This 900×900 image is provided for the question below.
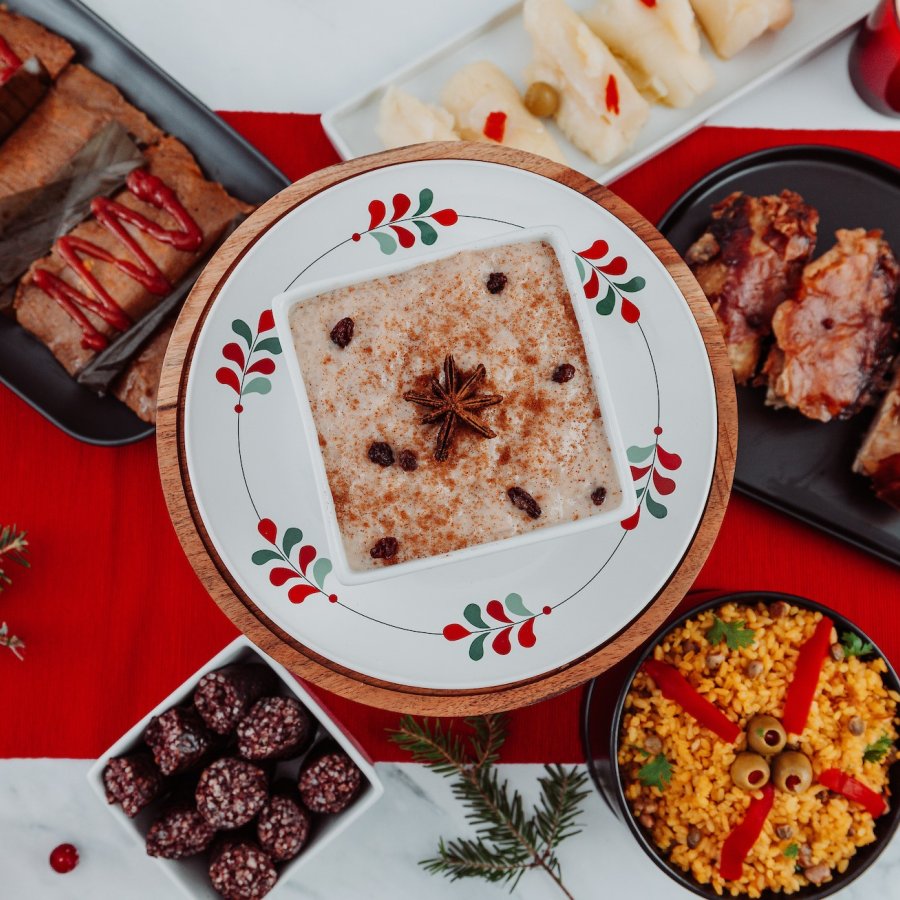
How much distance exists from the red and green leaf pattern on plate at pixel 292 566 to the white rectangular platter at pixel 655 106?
132cm

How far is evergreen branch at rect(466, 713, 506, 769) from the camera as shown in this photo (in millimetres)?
2475

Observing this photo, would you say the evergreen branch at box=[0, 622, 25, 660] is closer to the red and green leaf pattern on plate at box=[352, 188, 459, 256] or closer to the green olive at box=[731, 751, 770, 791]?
the red and green leaf pattern on plate at box=[352, 188, 459, 256]

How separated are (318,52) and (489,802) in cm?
240

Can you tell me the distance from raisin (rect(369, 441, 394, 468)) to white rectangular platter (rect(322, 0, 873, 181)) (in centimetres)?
132

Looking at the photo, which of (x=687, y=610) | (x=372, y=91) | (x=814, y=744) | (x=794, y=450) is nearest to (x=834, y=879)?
(x=814, y=744)

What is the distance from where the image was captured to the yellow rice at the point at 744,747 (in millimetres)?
2359

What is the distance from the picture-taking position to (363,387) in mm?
1698

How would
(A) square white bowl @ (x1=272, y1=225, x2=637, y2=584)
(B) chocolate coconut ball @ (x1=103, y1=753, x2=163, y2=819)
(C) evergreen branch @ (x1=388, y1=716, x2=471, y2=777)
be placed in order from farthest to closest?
1. (C) evergreen branch @ (x1=388, y1=716, x2=471, y2=777)
2. (B) chocolate coconut ball @ (x1=103, y1=753, x2=163, y2=819)
3. (A) square white bowl @ (x1=272, y1=225, x2=637, y2=584)

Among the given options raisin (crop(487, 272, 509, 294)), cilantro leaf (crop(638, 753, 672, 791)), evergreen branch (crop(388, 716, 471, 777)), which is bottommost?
cilantro leaf (crop(638, 753, 672, 791))

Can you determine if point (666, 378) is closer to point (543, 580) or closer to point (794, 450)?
point (543, 580)

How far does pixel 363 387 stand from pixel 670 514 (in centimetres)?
77

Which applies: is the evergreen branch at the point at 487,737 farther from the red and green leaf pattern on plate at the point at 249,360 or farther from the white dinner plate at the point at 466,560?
the red and green leaf pattern on plate at the point at 249,360

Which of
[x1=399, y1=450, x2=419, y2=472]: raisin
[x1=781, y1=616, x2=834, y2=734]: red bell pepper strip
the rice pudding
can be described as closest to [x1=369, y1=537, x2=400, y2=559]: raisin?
the rice pudding

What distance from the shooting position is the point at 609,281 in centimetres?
195
